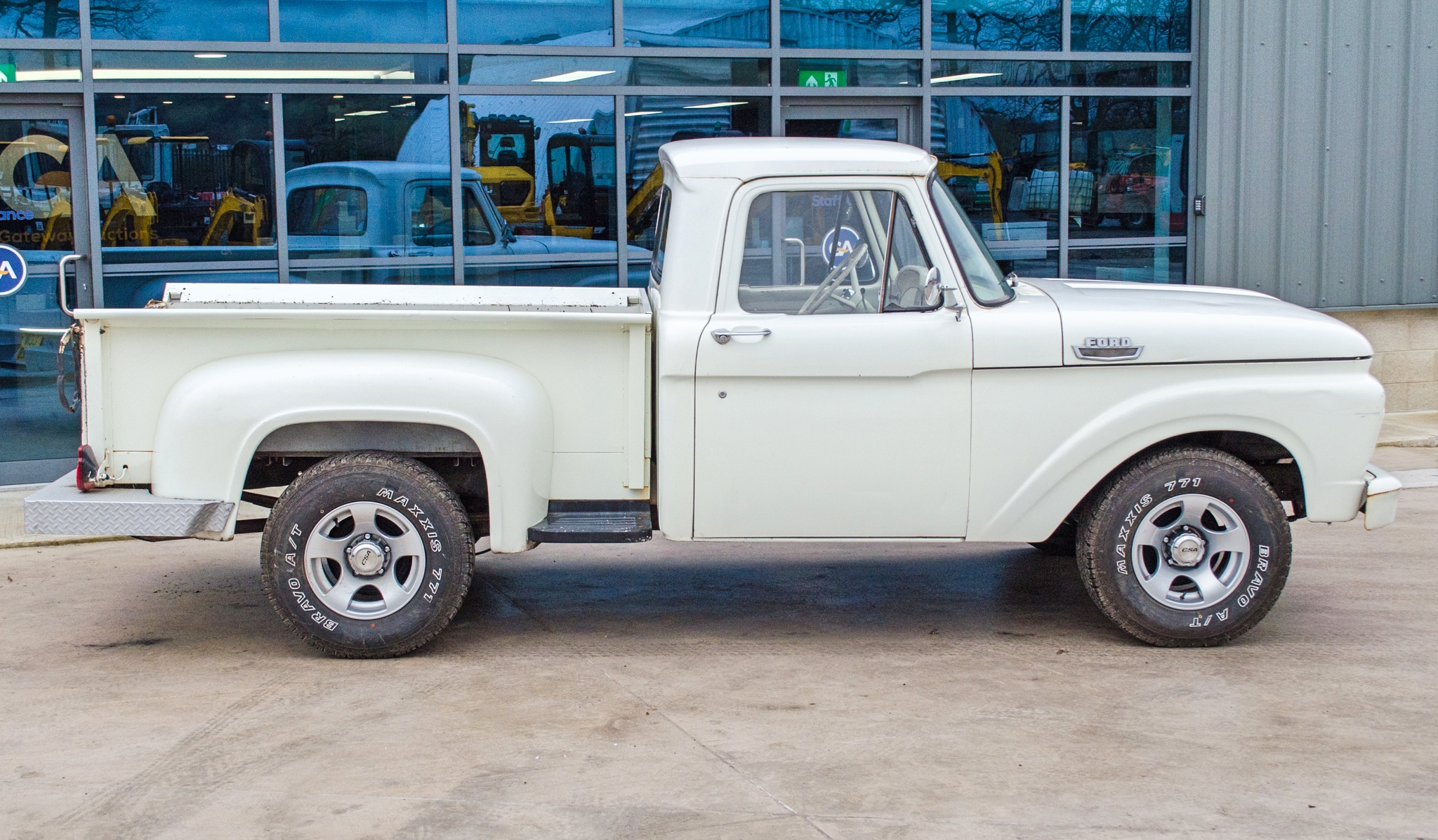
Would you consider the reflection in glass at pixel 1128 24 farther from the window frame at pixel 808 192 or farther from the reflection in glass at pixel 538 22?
the window frame at pixel 808 192

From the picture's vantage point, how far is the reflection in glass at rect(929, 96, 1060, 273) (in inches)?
431

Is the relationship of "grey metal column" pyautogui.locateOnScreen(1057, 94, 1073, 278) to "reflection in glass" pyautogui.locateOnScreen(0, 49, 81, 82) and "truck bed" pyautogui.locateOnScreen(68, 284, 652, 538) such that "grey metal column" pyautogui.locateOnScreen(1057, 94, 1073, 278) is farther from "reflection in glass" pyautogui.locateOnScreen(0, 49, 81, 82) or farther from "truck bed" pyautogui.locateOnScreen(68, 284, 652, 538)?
"reflection in glass" pyautogui.locateOnScreen(0, 49, 81, 82)

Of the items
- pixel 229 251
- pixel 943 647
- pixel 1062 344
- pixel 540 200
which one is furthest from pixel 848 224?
pixel 229 251

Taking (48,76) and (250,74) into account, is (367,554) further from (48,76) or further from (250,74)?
(48,76)

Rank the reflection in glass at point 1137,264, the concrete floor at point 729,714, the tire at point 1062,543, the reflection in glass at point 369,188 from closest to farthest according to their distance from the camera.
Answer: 1. the concrete floor at point 729,714
2. the tire at point 1062,543
3. the reflection in glass at point 369,188
4. the reflection in glass at point 1137,264

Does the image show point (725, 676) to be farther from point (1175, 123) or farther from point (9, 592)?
point (1175, 123)

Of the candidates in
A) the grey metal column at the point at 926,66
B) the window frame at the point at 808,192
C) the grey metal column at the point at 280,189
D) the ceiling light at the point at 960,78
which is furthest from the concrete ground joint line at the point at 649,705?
the ceiling light at the point at 960,78

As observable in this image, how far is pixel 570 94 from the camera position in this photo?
1018 cm

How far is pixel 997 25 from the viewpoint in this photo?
10.9 meters

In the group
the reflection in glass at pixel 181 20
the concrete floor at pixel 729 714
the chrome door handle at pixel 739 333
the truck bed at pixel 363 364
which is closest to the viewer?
the concrete floor at pixel 729 714

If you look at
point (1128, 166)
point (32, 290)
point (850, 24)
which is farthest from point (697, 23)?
point (32, 290)

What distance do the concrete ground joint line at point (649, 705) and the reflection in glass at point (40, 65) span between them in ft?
16.4

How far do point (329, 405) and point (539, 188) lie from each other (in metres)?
5.23

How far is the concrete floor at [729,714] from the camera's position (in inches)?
161
